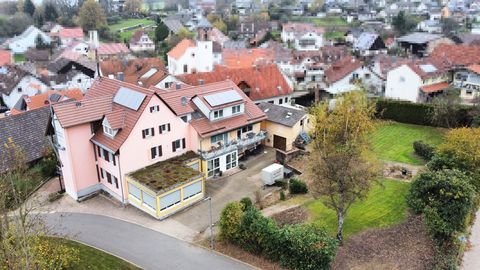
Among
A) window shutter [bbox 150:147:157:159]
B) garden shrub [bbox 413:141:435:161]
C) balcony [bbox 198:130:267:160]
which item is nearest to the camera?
window shutter [bbox 150:147:157:159]

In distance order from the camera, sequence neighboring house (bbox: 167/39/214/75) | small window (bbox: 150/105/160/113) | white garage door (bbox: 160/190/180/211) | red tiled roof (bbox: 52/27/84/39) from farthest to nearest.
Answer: red tiled roof (bbox: 52/27/84/39) < neighboring house (bbox: 167/39/214/75) < small window (bbox: 150/105/160/113) < white garage door (bbox: 160/190/180/211)

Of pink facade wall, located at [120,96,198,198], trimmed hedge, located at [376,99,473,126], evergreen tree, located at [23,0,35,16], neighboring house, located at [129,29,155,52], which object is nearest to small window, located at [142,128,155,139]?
pink facade wall, located at [120,96,198,198]

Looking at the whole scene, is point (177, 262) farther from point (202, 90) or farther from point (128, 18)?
point (128, 18)

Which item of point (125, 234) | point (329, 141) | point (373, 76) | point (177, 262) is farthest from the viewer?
point (373, 76)

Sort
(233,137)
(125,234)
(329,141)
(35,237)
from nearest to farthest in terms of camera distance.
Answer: (35,237) < (125,234) < (329,141) < (233,137)

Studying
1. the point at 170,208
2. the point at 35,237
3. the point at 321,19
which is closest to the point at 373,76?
the point at 170,208

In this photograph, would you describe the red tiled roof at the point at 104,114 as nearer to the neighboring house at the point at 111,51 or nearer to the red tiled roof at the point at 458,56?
the red tiled roof at the point at 458,56

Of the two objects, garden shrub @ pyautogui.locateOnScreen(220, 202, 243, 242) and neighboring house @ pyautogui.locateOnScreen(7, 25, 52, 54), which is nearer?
→ garden shrub @ pyautogui.locateOnScreen(220, 202, 243, 242)

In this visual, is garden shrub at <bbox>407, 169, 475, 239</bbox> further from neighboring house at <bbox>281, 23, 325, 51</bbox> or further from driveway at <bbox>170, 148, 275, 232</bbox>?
neighboring house at <bbox>281, 23, 325, 51</bbox>
